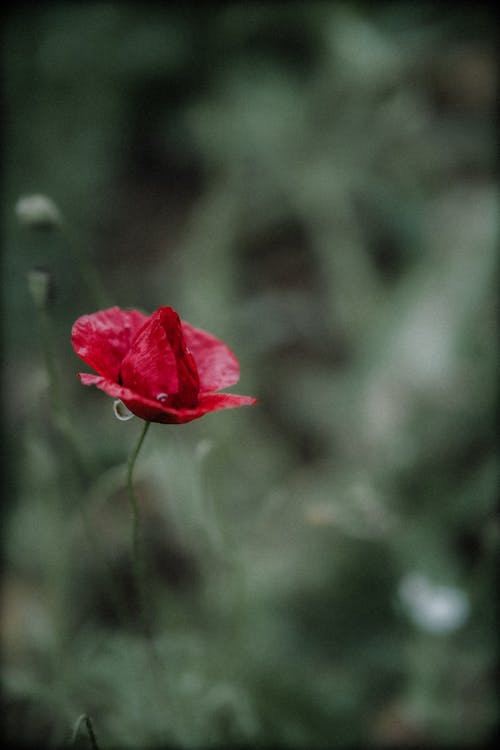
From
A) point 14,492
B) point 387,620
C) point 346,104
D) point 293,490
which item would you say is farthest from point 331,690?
point 346,104

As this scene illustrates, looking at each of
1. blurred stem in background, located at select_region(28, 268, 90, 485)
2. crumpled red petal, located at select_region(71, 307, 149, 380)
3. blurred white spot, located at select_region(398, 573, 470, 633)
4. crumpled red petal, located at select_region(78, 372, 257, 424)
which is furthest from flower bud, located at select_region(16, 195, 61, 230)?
blurred white spot, located at select_region(398, 573, 470, 633)

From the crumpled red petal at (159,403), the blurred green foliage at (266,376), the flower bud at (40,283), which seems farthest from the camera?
the blurred green foliage at (266,376)

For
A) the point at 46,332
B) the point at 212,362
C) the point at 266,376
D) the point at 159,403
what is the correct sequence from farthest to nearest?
1. the point at 266,376
2. the point at 46,332
3. the point at 212,362
4. the point at 159,403

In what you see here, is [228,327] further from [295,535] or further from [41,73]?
[41,73]

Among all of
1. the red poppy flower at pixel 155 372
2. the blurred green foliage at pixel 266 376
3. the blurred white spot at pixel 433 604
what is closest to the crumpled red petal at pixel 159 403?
the red poppy flower at pixel 155 372

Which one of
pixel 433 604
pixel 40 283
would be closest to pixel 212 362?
pixel 40 283

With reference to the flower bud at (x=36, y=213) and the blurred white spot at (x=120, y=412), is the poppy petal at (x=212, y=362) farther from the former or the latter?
the flower bud at (x=36, y=213)

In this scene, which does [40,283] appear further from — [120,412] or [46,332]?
[120,412]
